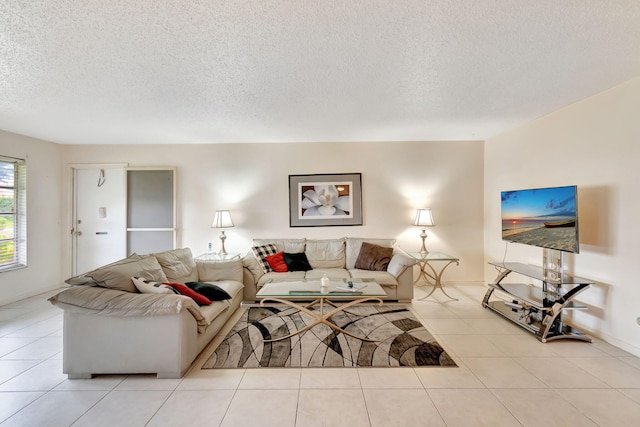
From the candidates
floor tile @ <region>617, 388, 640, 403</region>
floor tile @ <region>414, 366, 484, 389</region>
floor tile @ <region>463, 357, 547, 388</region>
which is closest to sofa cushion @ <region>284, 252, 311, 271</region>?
floor tile @ <region>414, 366, 484, 389</region>

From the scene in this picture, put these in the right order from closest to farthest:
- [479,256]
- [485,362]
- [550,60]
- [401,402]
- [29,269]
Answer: [401,402], [550,60], [485,362], [29,269], [479,256]

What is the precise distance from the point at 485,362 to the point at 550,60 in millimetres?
2484

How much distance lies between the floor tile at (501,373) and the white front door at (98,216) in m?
5.27

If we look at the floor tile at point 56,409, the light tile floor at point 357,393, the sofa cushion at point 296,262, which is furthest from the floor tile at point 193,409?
the sofa cushion at point 296,262

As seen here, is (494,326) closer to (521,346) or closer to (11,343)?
(521,346)

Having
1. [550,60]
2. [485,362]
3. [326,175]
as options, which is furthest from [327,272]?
[550,60]

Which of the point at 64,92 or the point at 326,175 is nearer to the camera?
the point at 64,92

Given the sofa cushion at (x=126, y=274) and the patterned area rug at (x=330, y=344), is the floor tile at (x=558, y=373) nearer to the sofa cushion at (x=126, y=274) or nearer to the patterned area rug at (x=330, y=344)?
the patterned area rug at (x=330, y=344)

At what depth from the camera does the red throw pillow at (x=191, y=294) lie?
250 cm

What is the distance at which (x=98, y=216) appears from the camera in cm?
468

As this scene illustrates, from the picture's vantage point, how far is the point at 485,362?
91.4 inches

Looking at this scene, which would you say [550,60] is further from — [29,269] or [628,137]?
[29,269]

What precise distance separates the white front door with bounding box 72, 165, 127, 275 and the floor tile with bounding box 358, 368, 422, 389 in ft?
14.8

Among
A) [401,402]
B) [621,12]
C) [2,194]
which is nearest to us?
[621,12]
